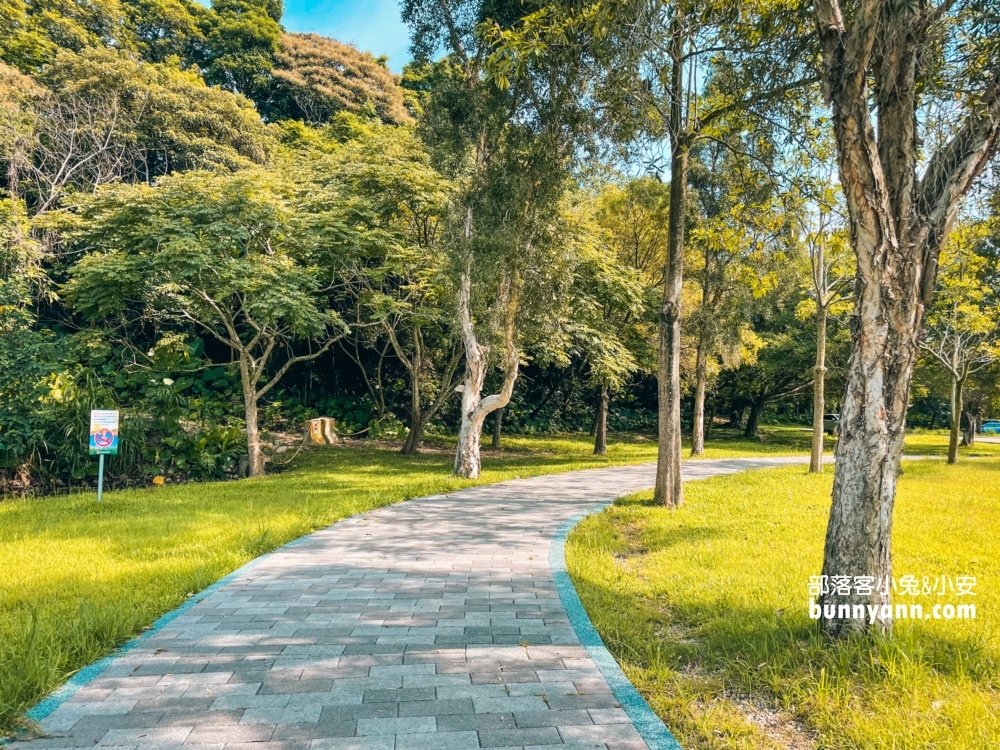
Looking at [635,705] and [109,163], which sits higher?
[109,163]

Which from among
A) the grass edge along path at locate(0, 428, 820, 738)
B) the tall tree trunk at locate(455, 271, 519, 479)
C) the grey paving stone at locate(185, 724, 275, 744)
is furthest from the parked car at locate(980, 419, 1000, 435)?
the grey paving stone at locate(185, 724, 275, 744)

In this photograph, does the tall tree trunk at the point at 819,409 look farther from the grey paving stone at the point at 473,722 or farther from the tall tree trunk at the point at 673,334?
the grey paving stone at the point at 473,722

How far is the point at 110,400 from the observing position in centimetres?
1388

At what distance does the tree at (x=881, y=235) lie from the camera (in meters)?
3.74

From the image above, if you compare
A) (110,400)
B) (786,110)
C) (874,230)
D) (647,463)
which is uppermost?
(786,110)

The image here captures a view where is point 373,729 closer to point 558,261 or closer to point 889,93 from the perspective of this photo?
point 889,93

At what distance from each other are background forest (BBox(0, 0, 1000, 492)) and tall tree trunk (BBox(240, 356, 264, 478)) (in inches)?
2.0

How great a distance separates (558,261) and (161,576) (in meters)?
8.71

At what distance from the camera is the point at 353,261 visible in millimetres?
14195

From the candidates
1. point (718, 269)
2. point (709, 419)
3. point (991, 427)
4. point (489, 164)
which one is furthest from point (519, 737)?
point (991, 427)

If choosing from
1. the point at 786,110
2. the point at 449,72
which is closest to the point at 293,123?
the point at 449,72

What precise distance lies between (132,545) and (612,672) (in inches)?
225

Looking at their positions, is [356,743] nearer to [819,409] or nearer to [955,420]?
[819,409]

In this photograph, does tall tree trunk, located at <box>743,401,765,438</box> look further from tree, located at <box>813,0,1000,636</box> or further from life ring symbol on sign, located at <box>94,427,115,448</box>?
tree, located at <box>813,0,1000,636</box>
